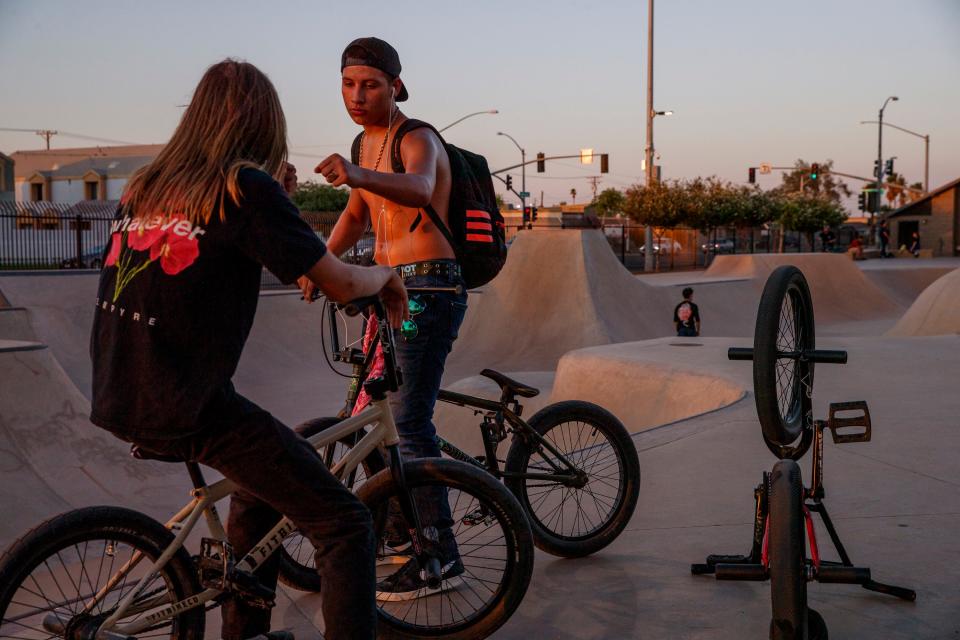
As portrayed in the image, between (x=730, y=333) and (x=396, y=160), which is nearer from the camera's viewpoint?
(x=396, y=160)

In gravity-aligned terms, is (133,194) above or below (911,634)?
above

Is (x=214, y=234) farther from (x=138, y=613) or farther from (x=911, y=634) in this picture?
(x=911, y=634)

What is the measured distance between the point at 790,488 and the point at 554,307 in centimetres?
1718

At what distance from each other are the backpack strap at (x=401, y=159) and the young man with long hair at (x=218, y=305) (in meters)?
0.92

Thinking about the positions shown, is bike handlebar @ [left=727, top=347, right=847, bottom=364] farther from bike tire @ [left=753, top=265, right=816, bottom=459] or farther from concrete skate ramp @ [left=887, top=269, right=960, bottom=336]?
concrete skate ramp @ [left=887, top=269, right=960, bottom=336]

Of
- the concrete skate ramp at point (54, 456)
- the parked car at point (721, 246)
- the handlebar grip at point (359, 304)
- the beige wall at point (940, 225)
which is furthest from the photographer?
the beige wall at point (940, 225)

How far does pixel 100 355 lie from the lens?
2.21 metres

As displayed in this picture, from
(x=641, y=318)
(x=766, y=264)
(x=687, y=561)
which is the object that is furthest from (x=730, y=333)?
(x=687, y=561)

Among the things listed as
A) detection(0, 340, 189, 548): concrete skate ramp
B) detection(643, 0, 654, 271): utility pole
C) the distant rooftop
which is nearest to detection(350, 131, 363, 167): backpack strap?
detection(0, 340, 189, 548): concrete skate ramp

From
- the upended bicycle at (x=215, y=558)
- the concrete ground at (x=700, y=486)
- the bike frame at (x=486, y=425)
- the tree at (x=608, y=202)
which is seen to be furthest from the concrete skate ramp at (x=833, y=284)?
the tree at (x=608, y=202)

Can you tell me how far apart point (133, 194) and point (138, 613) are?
41.8 inches

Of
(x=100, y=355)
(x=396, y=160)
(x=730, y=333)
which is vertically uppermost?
(x=396, y=160)

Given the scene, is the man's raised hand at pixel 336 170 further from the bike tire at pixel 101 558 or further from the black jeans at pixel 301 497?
the bike tire at pixel 101 558

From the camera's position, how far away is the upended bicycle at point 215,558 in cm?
223
